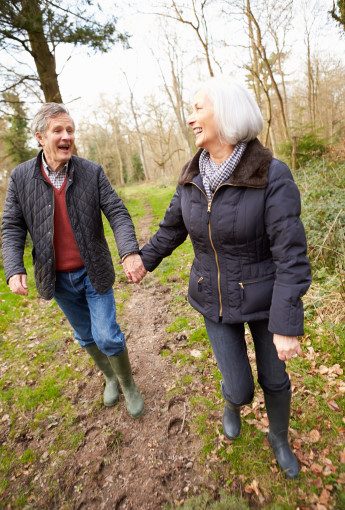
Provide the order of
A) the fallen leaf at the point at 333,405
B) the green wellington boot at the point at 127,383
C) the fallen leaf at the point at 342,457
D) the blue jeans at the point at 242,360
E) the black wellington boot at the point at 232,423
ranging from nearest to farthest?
the blue jeans at the point at 242,360 → the fallen leaf at the point at 342,457 → the black wellington boot at the point at 232,423 → the fallen leaf at the point at 333,405 → the green wellington boot at the point at 127,383

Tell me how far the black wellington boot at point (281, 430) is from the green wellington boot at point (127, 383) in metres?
1.25

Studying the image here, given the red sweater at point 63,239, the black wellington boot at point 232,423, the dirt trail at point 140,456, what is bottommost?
the dirt trail at point 140,456

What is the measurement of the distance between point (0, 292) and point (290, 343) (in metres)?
6.56

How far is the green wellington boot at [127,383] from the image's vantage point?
2805mm

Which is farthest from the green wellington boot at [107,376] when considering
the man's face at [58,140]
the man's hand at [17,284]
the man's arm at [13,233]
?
the man's face at [58,140]

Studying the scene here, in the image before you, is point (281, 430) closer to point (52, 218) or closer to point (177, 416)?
point (177, 416)

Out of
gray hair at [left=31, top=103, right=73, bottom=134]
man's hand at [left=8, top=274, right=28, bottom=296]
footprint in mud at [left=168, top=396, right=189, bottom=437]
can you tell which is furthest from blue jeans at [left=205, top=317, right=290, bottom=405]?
gray hair at [left=31, top=103, right=73, bottom=134]

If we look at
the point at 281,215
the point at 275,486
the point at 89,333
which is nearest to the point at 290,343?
the point at 281,215

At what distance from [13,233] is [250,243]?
1883 millimetres

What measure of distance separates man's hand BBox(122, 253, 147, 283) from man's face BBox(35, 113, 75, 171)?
92cm

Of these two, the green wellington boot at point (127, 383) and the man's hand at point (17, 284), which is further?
the green wellington boot at point (127, 383)

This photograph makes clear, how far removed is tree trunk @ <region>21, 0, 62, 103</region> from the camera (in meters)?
6.71

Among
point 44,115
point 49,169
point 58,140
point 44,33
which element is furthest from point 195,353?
point 44,33

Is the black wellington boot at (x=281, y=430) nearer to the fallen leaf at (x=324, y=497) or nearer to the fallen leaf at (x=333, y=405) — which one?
the fallen leaf at (x=324, y=497)
